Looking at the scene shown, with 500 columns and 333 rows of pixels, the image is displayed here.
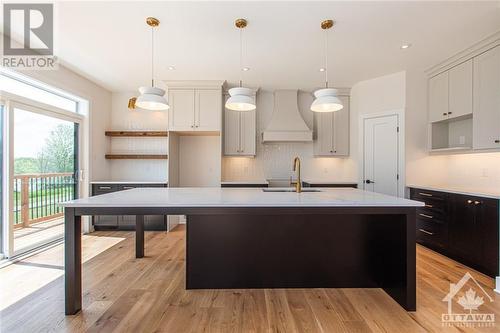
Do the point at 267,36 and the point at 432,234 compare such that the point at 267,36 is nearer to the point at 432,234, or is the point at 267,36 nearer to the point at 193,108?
the point at 193,108

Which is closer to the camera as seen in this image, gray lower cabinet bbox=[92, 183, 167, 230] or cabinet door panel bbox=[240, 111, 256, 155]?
gray lower cabinet bbox=[92, 183, 167, 230]

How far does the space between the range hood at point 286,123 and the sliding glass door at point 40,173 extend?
3.34 meters

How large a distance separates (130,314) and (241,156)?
10.9 ft

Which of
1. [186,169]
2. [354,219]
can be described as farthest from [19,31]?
[354,219]

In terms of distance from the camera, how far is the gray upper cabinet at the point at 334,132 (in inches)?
189

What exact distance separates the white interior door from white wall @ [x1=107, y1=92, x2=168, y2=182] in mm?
3794

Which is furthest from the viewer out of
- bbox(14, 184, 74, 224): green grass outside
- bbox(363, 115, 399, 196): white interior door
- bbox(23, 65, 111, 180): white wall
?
bbox(363, 115, 399, 196): white interior door

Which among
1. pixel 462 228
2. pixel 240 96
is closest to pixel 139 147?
pixel 240 96

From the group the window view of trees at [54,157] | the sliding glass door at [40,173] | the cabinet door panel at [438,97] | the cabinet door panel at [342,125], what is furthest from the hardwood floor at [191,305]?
the cabinet door panel at [342,125]

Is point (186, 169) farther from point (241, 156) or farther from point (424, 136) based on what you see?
point (424, 136)

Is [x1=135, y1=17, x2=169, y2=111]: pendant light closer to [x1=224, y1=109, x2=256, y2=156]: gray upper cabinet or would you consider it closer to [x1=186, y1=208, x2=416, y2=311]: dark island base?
[x1=186, y1=208, x2=416, y2=311]: dark island base

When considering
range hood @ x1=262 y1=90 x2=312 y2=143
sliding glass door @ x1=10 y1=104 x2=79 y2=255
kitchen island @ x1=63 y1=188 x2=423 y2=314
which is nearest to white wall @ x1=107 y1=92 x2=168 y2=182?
sliding glass door @ x1=10 y1=104 x2=79 y2=255

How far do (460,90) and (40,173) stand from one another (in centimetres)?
593

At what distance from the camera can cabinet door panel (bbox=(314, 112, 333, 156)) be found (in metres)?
4.79
